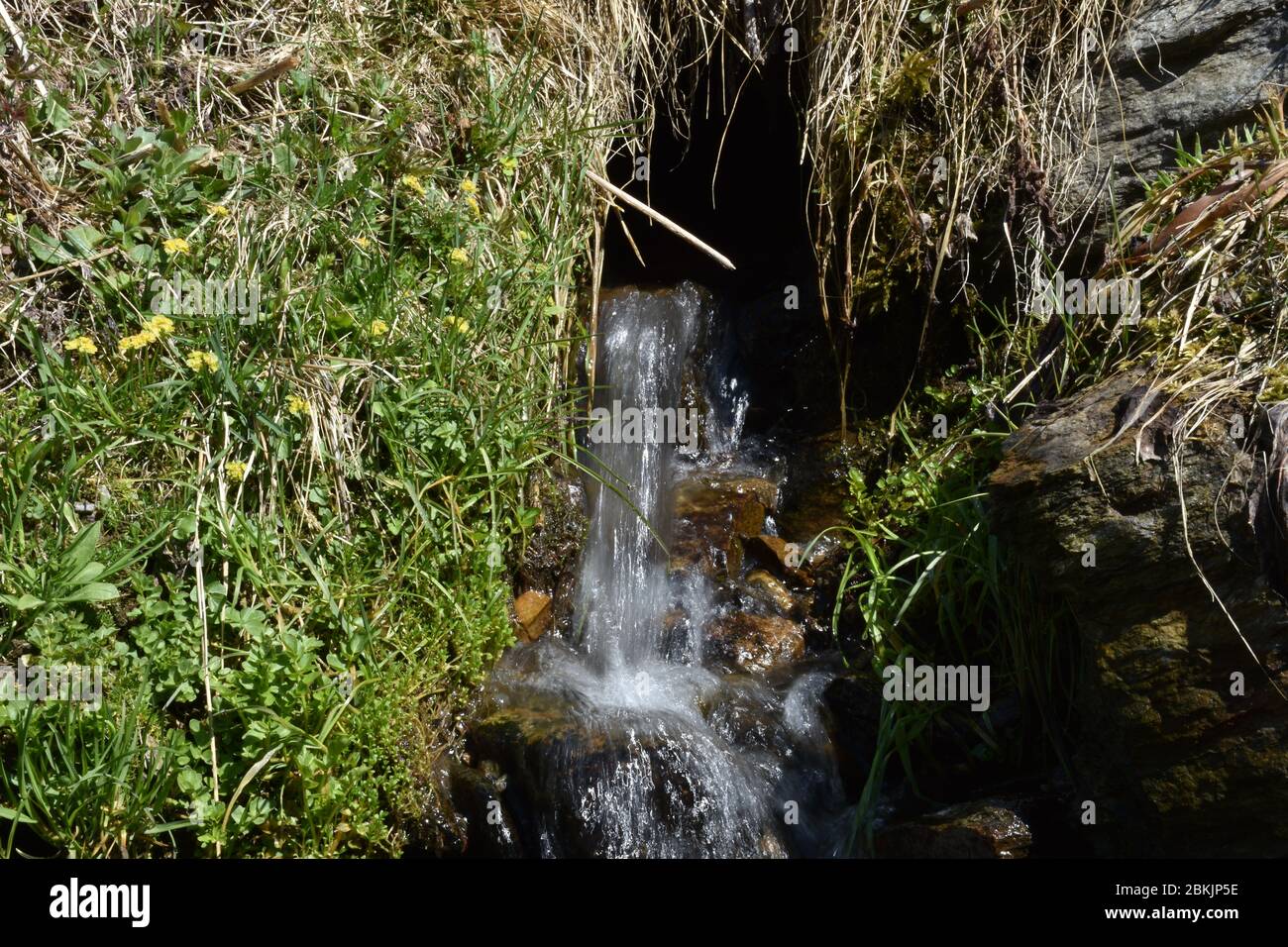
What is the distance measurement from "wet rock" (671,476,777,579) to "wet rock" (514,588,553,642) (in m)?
0.61

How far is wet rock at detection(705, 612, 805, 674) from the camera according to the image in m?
3.86

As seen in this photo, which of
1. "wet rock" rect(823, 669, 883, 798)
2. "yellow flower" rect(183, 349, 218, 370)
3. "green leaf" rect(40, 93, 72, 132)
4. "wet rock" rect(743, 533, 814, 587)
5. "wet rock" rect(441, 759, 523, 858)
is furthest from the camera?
"wet rock" rect(743, 533, 814, 587)

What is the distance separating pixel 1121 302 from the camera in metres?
3.34

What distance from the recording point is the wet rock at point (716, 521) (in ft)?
13.9

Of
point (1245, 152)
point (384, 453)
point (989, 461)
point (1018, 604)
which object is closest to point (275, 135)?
point (384, 453)

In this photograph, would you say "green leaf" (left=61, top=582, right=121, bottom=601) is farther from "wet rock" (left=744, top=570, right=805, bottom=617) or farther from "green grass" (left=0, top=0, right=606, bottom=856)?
"wet rock" (left=744, top=570, right=805, bottom=617)

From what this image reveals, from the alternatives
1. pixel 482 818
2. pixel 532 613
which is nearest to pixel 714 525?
pixel 532 613

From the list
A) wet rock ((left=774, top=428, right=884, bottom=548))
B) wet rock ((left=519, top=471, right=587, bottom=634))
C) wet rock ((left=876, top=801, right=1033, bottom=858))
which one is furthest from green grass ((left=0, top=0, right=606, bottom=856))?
wet rock ((left=876, top=801, right=1033, bottom=858))

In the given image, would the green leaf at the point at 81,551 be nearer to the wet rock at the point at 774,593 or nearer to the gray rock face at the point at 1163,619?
the wet rock at the point at 774,593

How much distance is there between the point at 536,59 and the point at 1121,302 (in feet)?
8.85

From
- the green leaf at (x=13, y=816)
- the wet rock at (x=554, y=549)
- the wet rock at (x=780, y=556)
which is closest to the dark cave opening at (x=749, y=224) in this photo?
the wet rock at (x=780, y=556)

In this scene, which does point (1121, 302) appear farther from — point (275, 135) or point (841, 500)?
point (275, 135)

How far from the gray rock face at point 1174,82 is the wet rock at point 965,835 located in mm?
2255

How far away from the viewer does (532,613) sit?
381 centimetres
